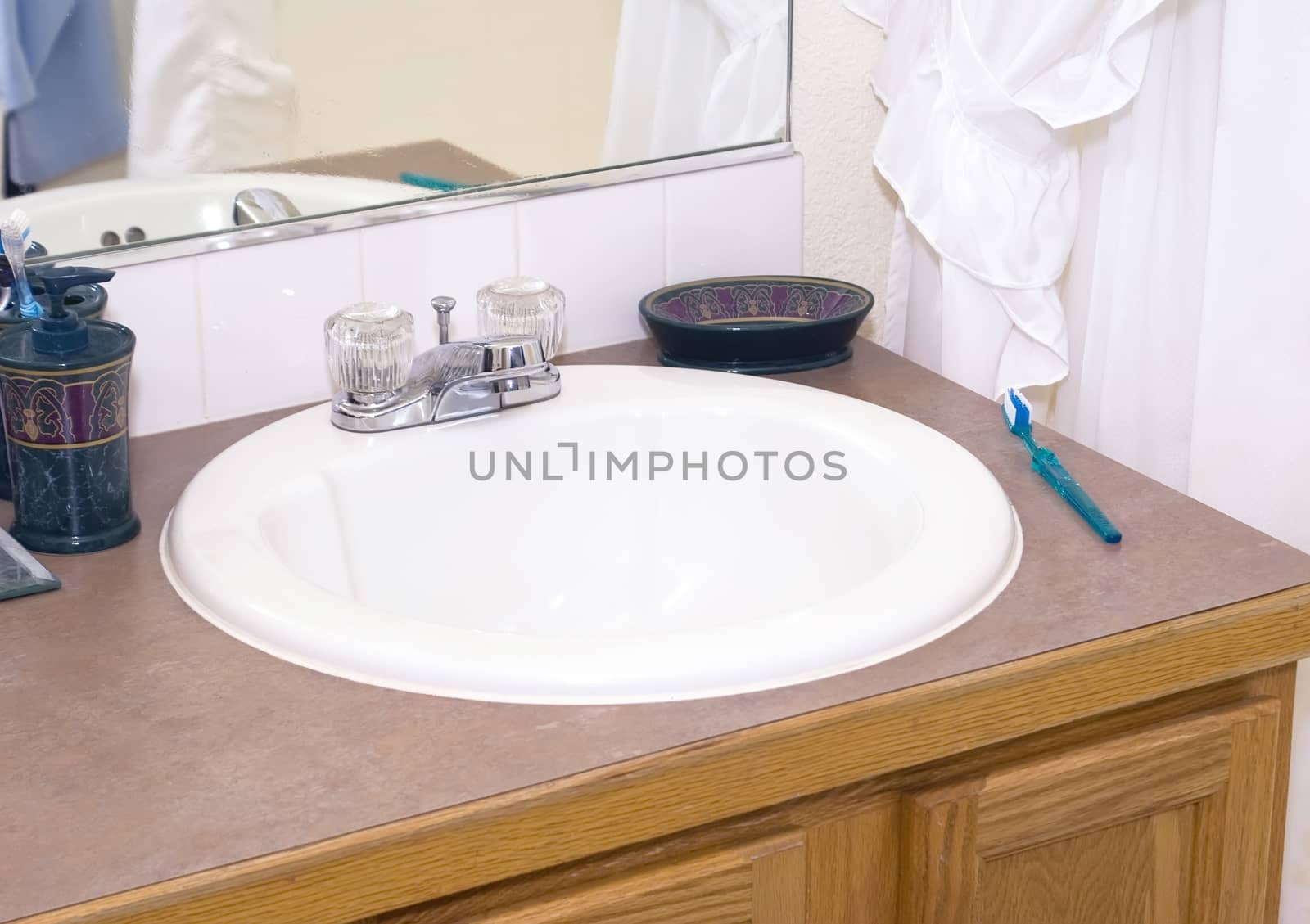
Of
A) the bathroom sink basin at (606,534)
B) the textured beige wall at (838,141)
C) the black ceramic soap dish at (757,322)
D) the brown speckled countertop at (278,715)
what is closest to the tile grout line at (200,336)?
the bathroom sink basin at (606,534)

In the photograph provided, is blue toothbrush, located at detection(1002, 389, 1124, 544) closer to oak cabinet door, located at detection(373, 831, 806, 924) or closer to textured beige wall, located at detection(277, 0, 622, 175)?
oak cabinet door, located at detection(373, 831, 806, 924)

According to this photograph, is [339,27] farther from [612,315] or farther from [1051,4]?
[1051,4]

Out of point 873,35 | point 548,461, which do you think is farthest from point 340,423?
point 873,35

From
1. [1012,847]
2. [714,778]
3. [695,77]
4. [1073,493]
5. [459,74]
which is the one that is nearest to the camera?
[714,778]

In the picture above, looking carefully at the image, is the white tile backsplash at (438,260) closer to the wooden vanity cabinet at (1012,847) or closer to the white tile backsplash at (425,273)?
the white tile backsplash at (425,273)

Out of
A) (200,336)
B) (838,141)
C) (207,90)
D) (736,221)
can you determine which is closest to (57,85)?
(207,90)

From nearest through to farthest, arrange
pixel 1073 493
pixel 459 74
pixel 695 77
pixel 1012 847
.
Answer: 1. pixel 1012 847
2. pixel 1073 493
3. pixel 459 74
4. pixel 695 77

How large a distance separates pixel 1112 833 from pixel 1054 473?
0.25 m

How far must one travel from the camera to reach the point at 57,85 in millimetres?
1016

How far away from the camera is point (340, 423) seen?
1051 mm

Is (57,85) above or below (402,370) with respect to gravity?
above

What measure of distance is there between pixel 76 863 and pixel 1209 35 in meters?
1.03

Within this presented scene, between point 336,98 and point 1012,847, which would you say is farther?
point 336,98

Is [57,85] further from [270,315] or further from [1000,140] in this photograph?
[1000,140]
